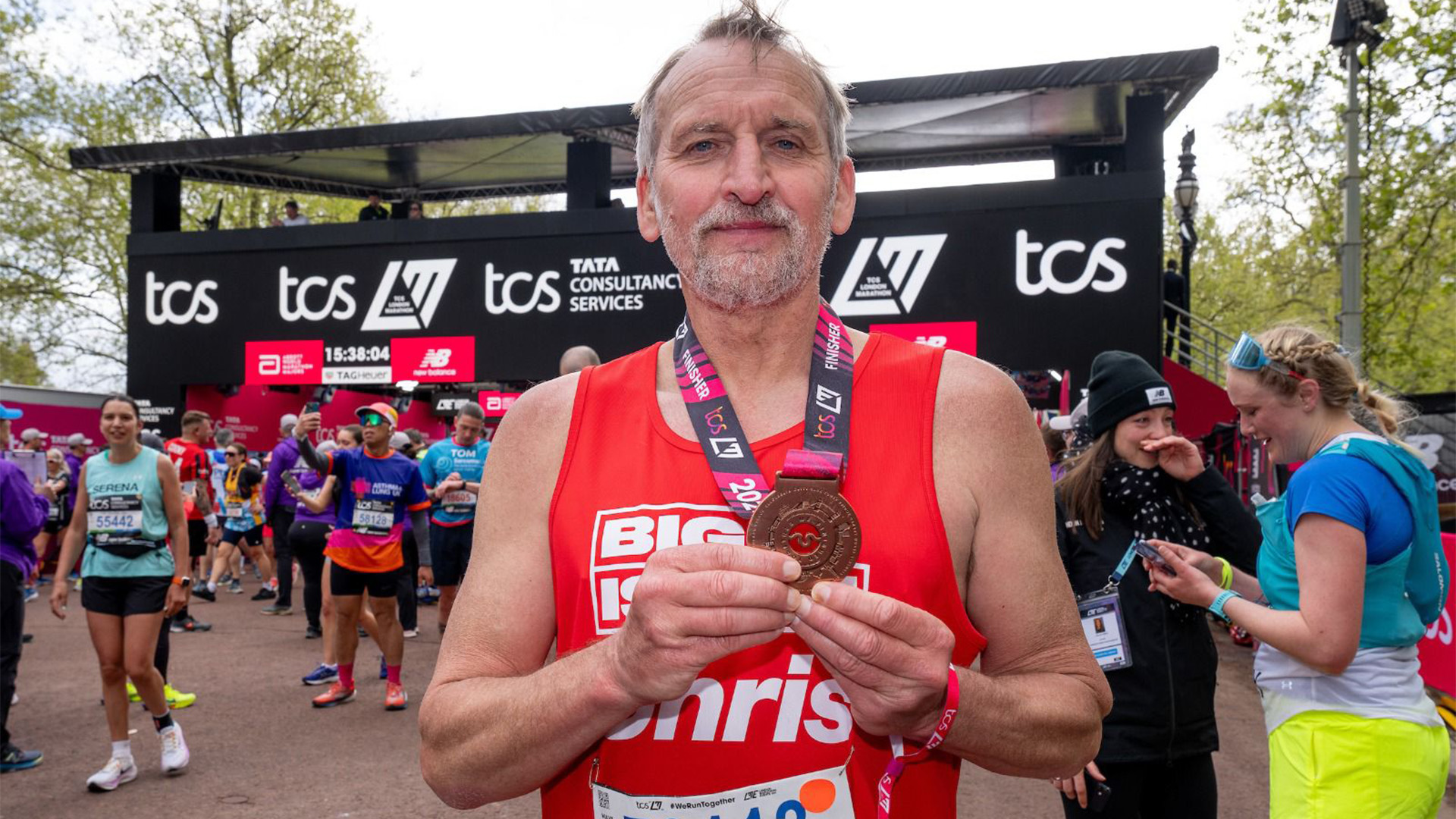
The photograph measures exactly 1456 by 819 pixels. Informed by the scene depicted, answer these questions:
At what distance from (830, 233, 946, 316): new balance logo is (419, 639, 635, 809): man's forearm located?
37.7 ft

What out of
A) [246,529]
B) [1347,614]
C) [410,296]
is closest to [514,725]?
[1347,614]

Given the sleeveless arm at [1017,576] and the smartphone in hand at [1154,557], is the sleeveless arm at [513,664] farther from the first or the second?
the smartphone in hand at [1154,557]

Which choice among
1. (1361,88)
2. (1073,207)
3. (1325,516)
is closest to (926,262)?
(1073,207)

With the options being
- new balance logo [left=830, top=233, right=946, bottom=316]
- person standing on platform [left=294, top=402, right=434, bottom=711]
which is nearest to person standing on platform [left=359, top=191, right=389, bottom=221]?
new balance logo [left=830, top=233, right=946, bottom=316]

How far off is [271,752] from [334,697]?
1.22 meters

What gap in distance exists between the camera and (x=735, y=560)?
1.20 metres

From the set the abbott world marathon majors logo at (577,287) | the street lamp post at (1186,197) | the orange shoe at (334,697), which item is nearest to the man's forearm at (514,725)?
the orange shoe at (334,697)

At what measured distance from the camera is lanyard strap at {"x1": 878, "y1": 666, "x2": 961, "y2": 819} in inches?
51.8

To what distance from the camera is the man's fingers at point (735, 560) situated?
119cm

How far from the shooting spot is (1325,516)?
8.11 ft

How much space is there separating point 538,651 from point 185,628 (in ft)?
36.0

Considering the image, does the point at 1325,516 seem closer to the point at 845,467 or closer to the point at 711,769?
the point at 845,467

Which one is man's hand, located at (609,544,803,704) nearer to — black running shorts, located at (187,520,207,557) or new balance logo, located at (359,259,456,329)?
black running shorts, located at (187,520,207,557)

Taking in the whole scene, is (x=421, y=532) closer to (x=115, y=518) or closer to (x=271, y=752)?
(x=271, y=752)
